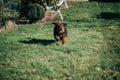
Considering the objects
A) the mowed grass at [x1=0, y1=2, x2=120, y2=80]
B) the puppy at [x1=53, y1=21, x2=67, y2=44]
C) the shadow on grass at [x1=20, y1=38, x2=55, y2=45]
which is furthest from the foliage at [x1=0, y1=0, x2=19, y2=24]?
the puppy at [x1=53, y1=21, x2=67, y2=44]

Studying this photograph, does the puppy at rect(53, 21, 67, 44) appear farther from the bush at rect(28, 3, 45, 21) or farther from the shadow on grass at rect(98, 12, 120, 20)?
the shadow on grass at rect(98, 12, 120, 20)

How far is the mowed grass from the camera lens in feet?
21.9

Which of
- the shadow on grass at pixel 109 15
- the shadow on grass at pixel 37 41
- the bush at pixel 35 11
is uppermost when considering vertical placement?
the bush at pixel 35 11

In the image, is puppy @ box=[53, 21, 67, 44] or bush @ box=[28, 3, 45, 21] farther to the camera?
bush @ box=[28, 3, 45, 21]

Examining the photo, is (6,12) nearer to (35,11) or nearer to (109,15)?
(35,11)

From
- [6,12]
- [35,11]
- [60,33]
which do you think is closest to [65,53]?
[60,33]

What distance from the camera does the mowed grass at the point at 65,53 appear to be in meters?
6.67

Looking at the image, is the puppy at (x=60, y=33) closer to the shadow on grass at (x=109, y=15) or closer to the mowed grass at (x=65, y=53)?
the mowed grass at (x=65, y=53)

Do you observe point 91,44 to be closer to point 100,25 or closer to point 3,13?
point 100,25

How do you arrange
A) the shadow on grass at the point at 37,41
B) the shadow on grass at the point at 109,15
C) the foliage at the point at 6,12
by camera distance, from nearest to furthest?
the shadow on grass at the point at 37,41 → the foliage at the point at 6,12 → the shadow on grass at the point at 109,15

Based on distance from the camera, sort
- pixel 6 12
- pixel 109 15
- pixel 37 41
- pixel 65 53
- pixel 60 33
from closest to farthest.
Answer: pixel 65 53 → pixel 60 33 → pixel 37 41 → pixel 6 12 → pixel 109 15

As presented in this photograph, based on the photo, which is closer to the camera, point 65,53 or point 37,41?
point 65,53

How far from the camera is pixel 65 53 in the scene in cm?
821

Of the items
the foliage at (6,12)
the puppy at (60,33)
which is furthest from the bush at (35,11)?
the puppy at (60,33)
